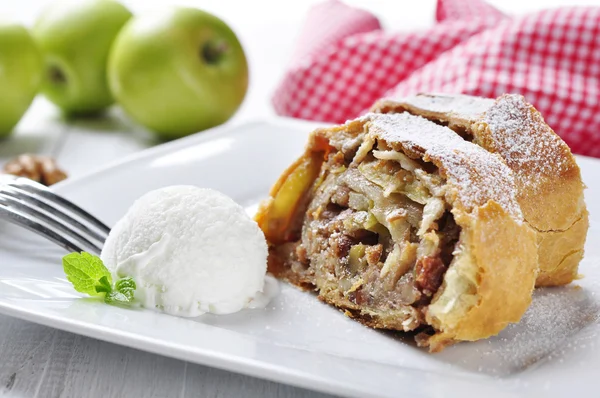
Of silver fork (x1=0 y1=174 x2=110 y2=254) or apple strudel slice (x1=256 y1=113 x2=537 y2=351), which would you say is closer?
apple strudel slice (x1=256 y1=113 x2=537 y2=351)

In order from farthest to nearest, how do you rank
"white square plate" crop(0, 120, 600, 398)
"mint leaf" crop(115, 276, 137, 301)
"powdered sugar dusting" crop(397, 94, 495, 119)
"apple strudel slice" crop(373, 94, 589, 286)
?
"powdered sugar dusting" crop(397, 94, 495, 119)
"apple strudel slice" crop(373, 94, 589, 286)
"mint leaf" crop(115, 276, 137, 301)
"white square plate" crop(0, 120, 600, 398)

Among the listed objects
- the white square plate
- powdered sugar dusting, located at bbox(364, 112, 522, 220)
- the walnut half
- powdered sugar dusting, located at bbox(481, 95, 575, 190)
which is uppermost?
powdered sugar dusting, located at bbox(364, 112, 522, 220)

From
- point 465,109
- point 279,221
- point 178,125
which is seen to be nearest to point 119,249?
point 279,221

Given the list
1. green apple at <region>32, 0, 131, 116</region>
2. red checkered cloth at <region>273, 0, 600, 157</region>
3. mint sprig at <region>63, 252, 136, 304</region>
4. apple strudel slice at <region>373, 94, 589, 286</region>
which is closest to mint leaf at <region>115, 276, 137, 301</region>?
mint sprig at <region>63, 252, 136, 304</region>

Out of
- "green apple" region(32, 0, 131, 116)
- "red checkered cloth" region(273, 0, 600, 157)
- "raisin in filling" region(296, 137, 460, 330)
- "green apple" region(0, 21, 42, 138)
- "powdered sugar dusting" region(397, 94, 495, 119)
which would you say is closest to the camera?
"raisin in filling" region(296, 137, 460, 330)

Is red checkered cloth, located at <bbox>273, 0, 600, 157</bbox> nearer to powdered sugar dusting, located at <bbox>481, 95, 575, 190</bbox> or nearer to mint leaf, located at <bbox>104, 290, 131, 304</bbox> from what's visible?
powdered sugar dusting, located at <bbox>481, 95, 575, 190</bbox>

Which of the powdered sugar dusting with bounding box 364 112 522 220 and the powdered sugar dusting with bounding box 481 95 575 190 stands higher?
the powdered sugar dusting with bounding box 364 112 522 220
